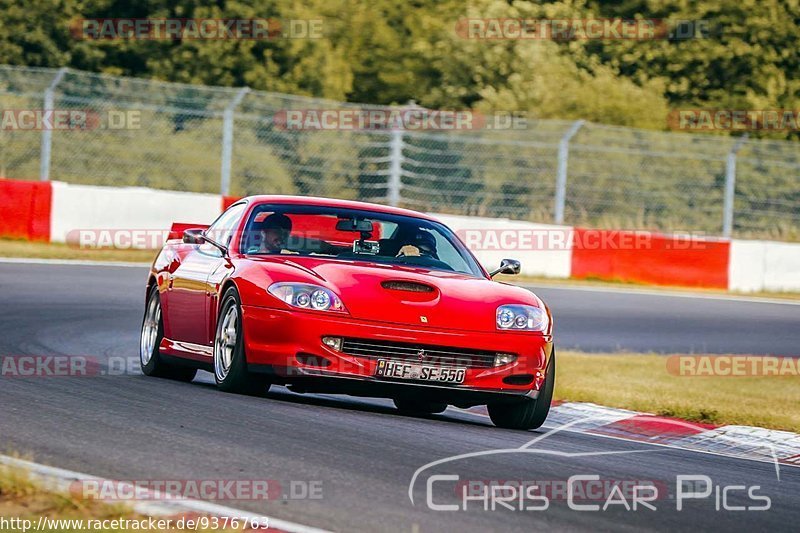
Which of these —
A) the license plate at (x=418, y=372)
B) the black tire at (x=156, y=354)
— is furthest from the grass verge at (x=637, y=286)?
the license plate at (x=418, y=372)

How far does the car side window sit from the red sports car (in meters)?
0.13

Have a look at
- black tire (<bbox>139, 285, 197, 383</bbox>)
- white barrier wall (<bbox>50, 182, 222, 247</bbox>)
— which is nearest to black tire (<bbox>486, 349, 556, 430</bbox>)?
black tire (<bbox>139, 285, 197, 383</bbox>)

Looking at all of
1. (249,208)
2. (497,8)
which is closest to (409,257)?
(249,208)

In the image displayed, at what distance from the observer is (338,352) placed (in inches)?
328

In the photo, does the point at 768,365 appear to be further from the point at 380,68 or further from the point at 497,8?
the point at 380,68

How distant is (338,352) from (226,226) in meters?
2.12

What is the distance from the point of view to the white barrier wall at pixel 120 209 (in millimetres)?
22031

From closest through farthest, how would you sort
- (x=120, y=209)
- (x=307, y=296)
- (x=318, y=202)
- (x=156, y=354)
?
(x=307, y=296) < (x=318, y=202) < (x=156, y=354) < (x=120, y=209)

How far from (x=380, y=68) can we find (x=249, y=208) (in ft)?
122

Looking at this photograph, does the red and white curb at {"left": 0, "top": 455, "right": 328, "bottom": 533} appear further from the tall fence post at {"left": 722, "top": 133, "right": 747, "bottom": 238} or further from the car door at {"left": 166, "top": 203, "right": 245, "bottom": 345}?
the tall fence post at {"left": 722, "top": 133, "right": 747, "bottom": 238}

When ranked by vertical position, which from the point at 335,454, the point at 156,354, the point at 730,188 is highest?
the point at 730,188

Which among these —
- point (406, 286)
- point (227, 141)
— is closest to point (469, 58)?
point (227, 141)

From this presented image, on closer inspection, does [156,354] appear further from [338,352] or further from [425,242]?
[338,352]

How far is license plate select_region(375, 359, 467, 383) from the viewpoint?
27.3 feet
